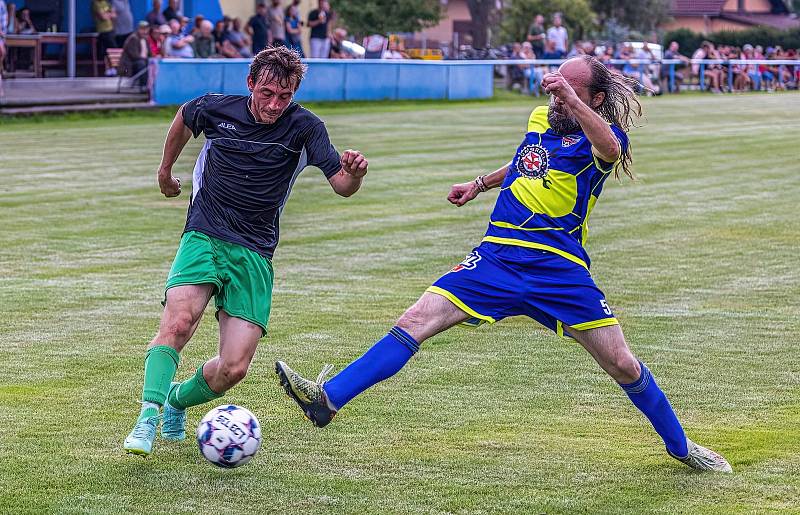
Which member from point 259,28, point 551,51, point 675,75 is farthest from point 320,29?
point 675,75

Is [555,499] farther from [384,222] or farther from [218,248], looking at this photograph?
[384,222]

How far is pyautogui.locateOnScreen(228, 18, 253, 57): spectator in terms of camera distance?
3155cm

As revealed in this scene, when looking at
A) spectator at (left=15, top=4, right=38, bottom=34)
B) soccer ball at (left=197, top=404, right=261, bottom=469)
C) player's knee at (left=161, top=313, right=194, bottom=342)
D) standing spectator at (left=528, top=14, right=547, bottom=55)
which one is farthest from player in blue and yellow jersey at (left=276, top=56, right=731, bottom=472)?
standing spectator at (left=528, top=14, right=547, bottom=55)

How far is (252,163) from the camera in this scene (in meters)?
6.44

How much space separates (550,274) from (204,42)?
25.7m

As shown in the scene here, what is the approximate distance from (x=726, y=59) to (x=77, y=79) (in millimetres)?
24981

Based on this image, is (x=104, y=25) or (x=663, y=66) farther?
(x=663, y=66)

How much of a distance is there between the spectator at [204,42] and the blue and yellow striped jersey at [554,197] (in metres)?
25.2

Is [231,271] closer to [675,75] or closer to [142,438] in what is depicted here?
[142,438]

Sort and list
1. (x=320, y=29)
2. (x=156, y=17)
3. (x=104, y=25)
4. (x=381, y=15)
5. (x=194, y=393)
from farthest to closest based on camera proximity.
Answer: (x=381, y=15), (x=320, y=29), (x=104, y=25), (x=156, y=17), (x=194, y=393)

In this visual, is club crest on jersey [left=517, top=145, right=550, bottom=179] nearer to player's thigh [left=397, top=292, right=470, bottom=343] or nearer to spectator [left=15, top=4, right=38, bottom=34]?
player's thigh [left=397, top=292, right=470, bottom=343]

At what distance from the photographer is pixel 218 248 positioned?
6301 millimetres

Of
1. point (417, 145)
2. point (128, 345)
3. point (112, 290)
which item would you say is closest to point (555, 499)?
point (128, 345)

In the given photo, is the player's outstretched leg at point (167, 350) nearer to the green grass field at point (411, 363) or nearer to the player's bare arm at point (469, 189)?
the green grass field at point (411, 363)
